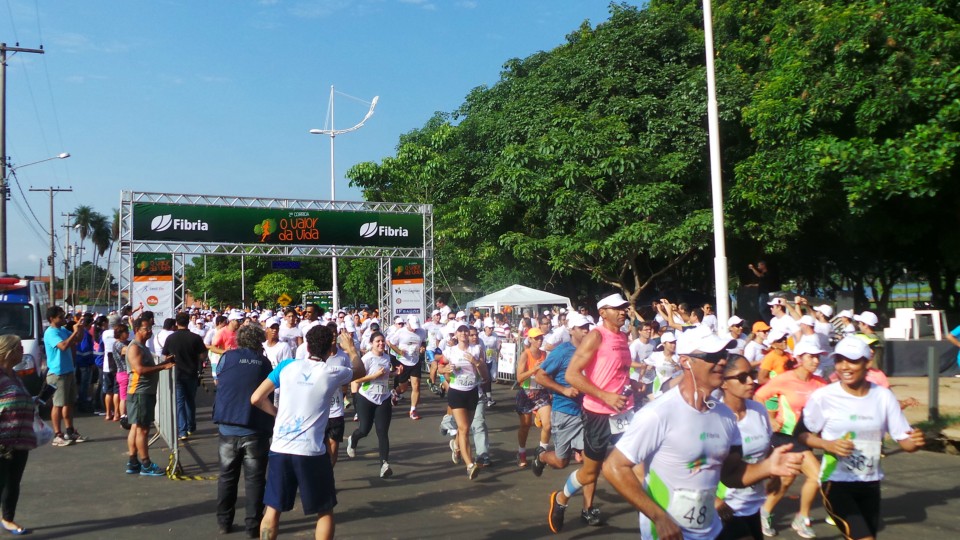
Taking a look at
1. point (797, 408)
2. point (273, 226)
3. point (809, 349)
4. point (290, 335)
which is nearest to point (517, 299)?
point (273, 226)

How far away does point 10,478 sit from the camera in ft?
22.1

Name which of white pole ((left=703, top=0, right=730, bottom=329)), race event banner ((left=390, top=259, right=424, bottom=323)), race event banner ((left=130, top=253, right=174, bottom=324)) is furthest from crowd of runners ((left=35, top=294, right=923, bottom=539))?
race event banner ((left=390, top=259, right=424, bottom=323))

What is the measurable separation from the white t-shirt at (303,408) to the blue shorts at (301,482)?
0.06 metres

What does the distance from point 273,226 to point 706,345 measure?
23093 mm

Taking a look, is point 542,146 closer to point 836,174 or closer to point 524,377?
point 836,174

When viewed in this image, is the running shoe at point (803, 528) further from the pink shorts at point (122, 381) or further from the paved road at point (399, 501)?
the pink shorts at point (122, 381)

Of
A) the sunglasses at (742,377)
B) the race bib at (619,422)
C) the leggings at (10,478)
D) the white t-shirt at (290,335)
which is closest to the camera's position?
the sunglasses at (742,377)

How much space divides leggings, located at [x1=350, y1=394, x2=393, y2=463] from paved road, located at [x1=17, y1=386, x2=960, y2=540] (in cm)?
40

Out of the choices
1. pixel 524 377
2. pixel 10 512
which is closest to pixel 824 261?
pixel 524 377

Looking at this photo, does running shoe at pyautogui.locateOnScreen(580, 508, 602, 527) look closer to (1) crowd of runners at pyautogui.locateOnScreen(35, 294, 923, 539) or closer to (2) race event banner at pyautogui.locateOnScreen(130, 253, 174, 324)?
(1) crowd of runners at pyautogui.locateOnScreen(35, 294, 923, 539)

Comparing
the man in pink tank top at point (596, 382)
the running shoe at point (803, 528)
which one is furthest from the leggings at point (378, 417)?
the running shoe at point (803, 528)

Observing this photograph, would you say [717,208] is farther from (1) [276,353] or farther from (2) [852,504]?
(2) [852,504]

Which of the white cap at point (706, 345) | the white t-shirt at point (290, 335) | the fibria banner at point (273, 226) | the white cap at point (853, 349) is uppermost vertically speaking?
the fibria banner at point (273, 226)

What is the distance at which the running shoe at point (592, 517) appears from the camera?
7230 mm
